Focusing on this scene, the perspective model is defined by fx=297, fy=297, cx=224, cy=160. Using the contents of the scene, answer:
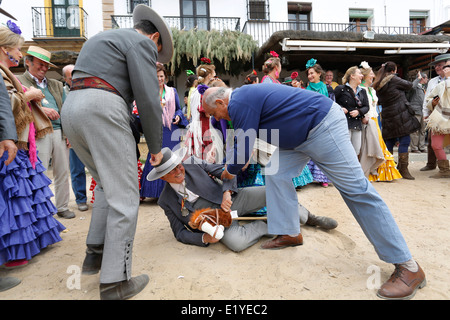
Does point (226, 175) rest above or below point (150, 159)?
below

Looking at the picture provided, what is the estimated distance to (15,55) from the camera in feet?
7.88

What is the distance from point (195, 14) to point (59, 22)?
5.44m

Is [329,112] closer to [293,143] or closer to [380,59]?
[293,143]

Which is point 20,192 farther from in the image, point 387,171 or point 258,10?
point 258,10

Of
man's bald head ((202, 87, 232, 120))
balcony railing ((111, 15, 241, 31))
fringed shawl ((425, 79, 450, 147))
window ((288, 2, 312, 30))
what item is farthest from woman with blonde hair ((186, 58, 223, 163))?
window ((288, 2, 312, 30))

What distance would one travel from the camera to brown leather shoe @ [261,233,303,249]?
2439 mm

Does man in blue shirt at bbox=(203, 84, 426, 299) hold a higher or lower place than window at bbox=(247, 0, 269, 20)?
lower

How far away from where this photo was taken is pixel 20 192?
2.29 meters

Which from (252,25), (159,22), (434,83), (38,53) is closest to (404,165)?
(434,83)

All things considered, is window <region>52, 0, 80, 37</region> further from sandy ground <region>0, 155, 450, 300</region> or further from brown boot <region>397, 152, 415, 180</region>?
brown boot <region>397, 152, 415, 180</region>

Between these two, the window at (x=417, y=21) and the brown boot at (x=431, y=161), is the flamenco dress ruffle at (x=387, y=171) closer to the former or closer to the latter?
the brown boot at (x=431, y=161)

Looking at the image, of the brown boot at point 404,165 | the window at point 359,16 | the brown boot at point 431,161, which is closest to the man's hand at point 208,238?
the brown boot at point 404,165

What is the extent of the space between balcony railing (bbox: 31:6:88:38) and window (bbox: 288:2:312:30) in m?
8.65
